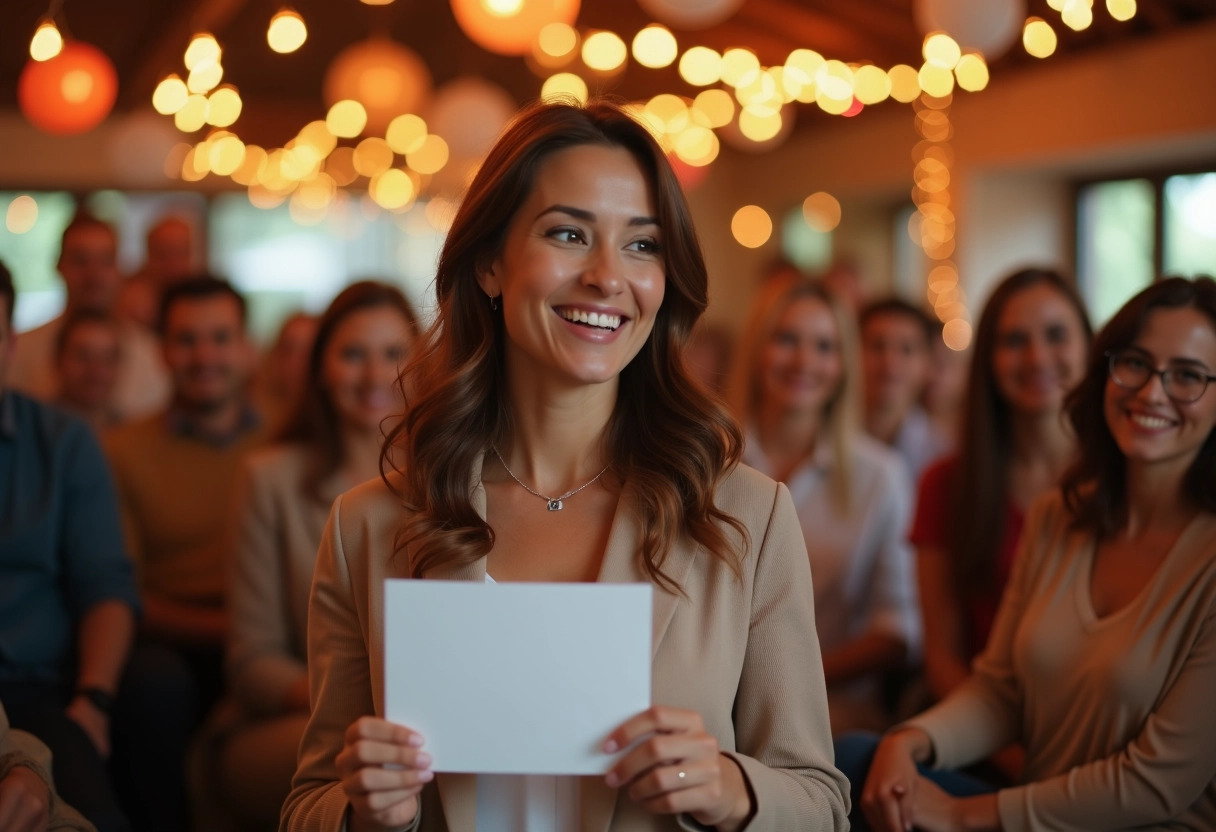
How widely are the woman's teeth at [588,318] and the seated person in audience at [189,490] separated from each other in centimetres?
214

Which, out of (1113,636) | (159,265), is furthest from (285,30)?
(1113,636)

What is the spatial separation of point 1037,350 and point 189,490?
243 centimetres

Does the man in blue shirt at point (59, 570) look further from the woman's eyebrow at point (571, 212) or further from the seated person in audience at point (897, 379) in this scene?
the seated person in audience at point (897, 379)

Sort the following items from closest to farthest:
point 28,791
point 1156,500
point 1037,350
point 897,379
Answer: point 28,791 < point 1156,500 < point 1037,350 < point 897,379

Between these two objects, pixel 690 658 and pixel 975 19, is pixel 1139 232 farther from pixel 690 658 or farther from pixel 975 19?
pixel 690 658

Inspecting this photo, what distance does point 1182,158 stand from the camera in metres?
8.11

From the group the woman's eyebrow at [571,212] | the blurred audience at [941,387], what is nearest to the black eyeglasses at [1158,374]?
the woman's eyebrow at [571,212]

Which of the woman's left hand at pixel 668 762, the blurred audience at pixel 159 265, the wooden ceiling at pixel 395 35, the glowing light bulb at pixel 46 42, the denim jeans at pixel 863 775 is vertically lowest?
the denim jeans at pixel 863 775

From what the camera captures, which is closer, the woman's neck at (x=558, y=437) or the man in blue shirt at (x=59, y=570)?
the woman's neck at (x=558, y=437)

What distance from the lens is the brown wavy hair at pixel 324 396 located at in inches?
126

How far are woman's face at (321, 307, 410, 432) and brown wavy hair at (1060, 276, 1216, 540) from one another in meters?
1.69

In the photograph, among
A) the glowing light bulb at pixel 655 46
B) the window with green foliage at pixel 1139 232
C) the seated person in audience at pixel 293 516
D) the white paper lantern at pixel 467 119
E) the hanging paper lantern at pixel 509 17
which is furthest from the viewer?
the window with green foliage at pixel 1139 232

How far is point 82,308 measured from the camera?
4715mm

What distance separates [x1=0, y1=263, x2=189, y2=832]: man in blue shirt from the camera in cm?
263
